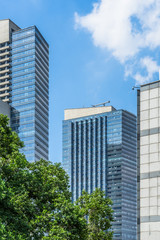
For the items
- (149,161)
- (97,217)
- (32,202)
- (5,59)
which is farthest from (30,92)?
(149,161)

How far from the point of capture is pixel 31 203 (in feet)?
118

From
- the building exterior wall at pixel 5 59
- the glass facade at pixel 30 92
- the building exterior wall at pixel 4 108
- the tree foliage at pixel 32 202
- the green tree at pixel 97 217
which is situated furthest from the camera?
the building exterior wall at pixel 5 59

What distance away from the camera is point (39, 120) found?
7431 inches

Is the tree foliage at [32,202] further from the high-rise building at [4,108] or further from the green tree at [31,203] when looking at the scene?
the high-rise building at [4,108]

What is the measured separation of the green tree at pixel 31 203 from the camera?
33.1 m

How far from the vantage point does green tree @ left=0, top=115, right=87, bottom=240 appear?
109 ft

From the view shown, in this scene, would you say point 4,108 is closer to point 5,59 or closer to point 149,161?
point 5,59

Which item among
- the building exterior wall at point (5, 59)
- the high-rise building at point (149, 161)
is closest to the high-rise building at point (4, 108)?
the building exterior wall at point (5, 59)

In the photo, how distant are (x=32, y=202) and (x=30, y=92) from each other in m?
151

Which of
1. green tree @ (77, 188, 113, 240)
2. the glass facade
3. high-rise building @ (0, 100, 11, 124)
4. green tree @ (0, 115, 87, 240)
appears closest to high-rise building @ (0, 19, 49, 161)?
the glass facade

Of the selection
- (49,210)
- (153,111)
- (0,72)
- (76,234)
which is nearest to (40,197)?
(49,210)

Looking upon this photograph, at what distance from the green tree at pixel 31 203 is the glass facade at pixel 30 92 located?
142 m

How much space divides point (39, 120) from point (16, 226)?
157 meters

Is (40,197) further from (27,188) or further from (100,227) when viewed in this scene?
(100,227)
